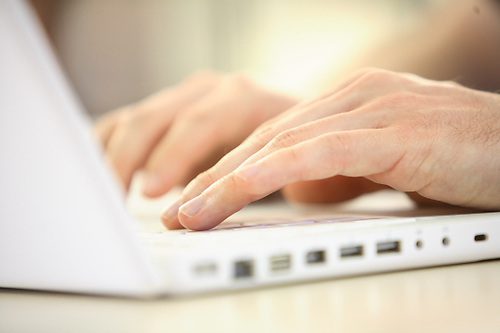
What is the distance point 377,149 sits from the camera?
53 centimetres

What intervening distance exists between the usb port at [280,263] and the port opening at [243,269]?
1 cm

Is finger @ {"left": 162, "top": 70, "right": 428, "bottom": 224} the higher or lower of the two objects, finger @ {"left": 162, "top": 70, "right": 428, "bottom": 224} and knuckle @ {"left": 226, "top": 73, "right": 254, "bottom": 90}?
the higher

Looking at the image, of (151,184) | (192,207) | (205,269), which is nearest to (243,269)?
(205,269)

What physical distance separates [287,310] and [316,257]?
0.21ft

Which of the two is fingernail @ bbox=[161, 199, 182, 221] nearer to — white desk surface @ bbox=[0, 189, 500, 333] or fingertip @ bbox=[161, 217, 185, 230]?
fingertip @ bbox=[161, 217, 185, 230]

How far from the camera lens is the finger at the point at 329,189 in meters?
0.77

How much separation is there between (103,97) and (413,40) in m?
1.66

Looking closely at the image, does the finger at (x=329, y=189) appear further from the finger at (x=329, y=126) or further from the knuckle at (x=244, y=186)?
the knuckle at (x=244, y=186)

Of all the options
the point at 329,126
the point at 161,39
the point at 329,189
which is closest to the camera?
the point at 329,126

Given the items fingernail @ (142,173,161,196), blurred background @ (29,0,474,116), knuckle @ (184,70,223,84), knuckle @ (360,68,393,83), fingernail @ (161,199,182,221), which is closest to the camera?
fingernail @ (161,199,182,221)

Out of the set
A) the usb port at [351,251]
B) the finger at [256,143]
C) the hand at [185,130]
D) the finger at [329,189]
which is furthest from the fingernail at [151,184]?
the usb port at [351,251]

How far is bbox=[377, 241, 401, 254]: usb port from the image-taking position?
459mm

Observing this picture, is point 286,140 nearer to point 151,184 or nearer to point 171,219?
point 171,219

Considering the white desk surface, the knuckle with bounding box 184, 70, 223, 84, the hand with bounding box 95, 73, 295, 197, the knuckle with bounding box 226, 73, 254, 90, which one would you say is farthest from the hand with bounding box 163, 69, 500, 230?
the knuckle with bounding box 184, 70, 223, 84
